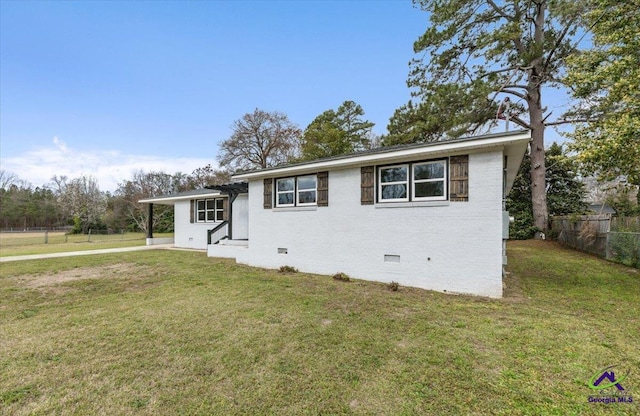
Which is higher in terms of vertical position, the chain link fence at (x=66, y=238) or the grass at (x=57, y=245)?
the grass at (x=57, y=245)

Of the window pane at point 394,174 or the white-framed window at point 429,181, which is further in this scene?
the window pane at point 394,174

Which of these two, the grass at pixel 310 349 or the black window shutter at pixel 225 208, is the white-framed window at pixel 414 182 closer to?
the grass at pixel 310 349

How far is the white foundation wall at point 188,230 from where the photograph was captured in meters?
15.6

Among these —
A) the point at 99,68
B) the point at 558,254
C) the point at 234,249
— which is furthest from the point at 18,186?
the point at 558,254

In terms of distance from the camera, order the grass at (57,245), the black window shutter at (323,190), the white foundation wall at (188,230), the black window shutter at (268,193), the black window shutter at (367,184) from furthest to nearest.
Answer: the white foundation wall at (188,230)
the grass at (57,245)
the black window shutter at (268,193)
the black window shutter at (323,190)
the black window shutter at (367,184)

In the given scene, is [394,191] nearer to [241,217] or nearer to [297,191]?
[297,191]

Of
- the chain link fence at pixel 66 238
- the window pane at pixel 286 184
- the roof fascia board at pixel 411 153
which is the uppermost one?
the roof fascia board at pixel 411 153

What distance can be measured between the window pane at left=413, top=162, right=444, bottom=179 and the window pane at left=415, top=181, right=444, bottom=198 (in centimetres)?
17

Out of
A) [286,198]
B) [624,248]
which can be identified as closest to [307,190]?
[286,198]

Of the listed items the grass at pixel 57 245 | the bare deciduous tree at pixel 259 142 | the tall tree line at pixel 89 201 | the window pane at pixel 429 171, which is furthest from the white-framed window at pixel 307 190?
the tall tree line at pixel 89 201

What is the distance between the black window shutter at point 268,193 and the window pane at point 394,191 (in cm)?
398

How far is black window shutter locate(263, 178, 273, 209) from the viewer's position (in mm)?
9250

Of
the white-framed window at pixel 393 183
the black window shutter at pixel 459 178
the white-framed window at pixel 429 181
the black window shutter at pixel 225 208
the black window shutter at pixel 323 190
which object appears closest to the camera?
the black window shutter at pixel 459 178

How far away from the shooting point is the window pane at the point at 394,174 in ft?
22.5
